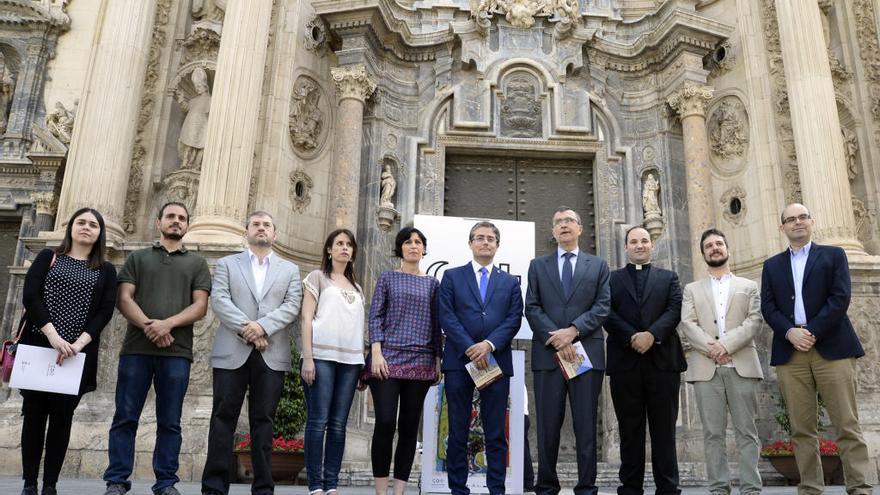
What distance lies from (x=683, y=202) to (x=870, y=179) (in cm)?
316

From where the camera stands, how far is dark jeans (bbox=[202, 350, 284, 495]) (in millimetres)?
5059

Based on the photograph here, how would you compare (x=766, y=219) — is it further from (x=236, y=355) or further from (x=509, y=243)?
(x=236, y=355)

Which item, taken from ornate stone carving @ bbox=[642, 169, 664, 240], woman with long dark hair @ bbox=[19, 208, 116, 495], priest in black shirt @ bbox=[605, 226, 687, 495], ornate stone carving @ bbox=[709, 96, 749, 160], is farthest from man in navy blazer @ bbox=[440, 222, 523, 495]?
ornate stone carving @ bbox=[709, 96, 749, 160]

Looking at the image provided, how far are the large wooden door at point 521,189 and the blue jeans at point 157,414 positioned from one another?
8027 mm

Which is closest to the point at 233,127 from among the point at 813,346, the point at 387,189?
the point at 387,189

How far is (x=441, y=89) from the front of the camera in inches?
520

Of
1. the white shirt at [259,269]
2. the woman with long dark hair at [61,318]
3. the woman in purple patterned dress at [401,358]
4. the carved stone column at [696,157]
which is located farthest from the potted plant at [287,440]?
the carved stone column at [696,157]

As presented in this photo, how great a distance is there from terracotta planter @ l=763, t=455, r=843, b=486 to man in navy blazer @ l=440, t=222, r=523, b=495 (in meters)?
5.96

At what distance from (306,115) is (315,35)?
159cm

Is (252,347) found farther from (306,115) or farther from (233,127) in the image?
(306,115)

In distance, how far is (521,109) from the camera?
13172 mm

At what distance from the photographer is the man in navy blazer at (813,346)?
17.9 feet

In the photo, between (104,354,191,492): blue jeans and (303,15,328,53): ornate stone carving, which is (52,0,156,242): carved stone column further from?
(104,354,191,492): blue jeans

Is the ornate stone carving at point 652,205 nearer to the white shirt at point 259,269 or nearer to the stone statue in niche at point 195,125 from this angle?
the stone statue in niche at point 195,125
